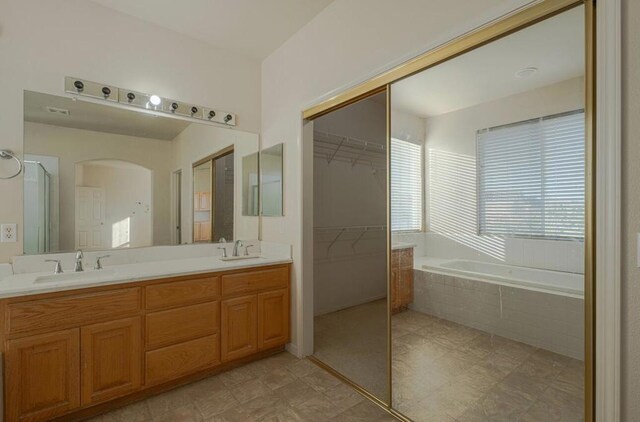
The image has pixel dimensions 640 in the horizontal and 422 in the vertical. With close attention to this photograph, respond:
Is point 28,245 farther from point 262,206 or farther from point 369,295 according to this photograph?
point 369,295

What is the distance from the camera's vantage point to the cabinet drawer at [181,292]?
2.11 meters

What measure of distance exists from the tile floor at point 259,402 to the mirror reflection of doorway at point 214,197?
1.26 metres

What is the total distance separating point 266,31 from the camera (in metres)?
2.74

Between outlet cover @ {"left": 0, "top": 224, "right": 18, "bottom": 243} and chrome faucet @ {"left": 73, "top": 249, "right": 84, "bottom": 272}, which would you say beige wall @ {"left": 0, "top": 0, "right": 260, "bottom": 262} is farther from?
chrome faucet @ {"left": 73, "top": 249, "right": 84, "bottom": 272}

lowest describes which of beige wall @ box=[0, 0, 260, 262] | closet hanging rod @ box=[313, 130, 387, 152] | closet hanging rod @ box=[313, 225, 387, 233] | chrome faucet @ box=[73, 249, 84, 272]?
chrome faucet @ box=[73, 249, 84, 272]

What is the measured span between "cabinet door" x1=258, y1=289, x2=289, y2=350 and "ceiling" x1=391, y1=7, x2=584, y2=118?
1.84m

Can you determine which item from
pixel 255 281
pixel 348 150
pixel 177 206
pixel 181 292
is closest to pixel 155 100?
pixel 177 206

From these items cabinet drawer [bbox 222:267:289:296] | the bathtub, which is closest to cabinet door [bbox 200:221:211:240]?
cabinet drawer [bbox 222:267:289:296]

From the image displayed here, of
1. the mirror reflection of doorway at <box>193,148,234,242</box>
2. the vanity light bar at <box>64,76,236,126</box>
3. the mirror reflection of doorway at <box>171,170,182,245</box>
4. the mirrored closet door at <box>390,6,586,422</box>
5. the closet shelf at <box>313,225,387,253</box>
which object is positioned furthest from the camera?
the closet shelf at <box>313,225,387,253</box>

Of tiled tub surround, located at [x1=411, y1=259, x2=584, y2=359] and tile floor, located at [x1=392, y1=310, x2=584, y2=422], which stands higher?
tiled tub surround, located at [x1=411, y1=259, x2=584, y2=359]

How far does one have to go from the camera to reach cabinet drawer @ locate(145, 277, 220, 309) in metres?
2.11

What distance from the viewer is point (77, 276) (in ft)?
6.88

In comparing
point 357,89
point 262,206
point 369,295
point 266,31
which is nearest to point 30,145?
point 262,206

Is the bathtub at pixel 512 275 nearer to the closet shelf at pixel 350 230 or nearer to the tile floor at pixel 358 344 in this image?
the tile floor at pixel 358 344
